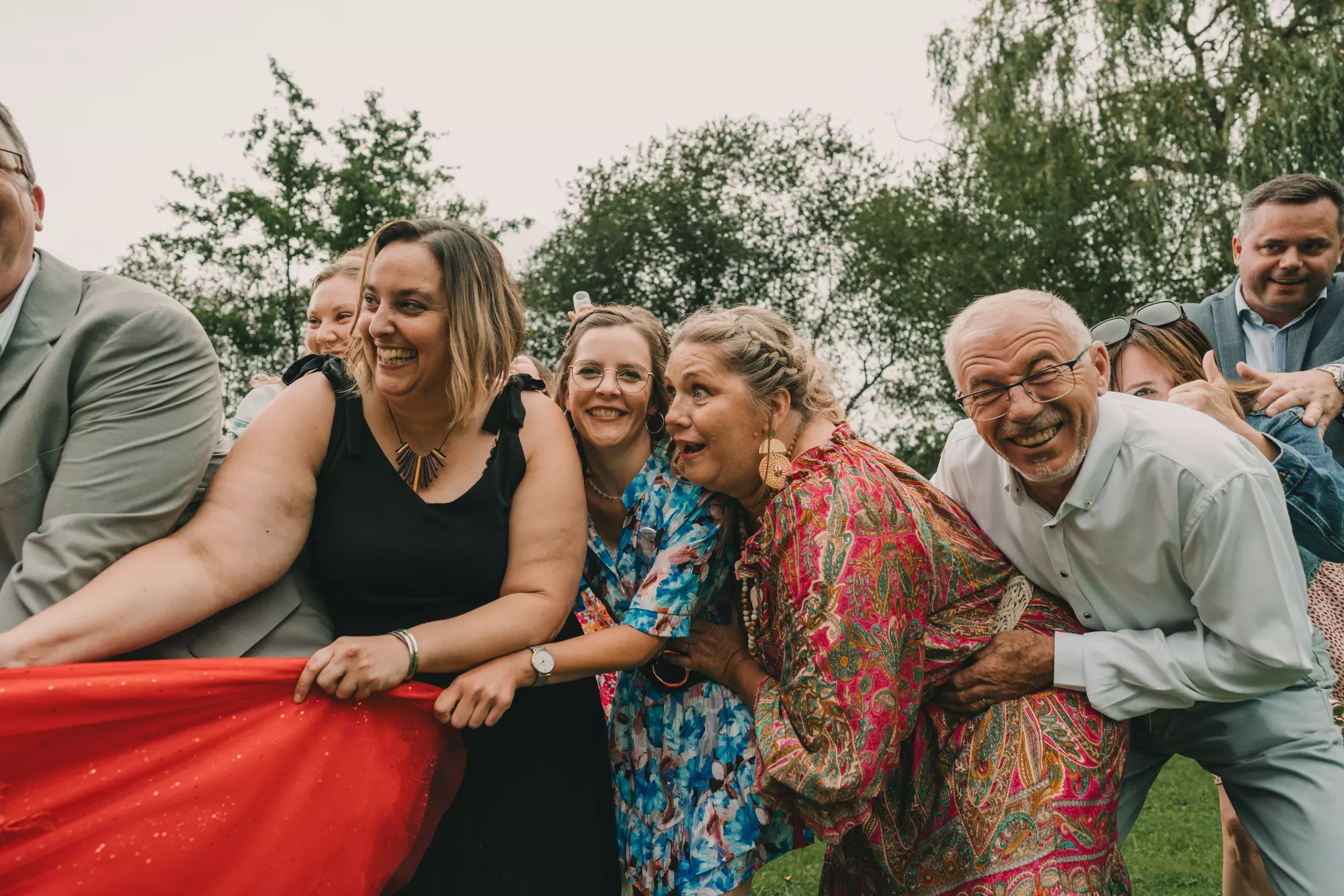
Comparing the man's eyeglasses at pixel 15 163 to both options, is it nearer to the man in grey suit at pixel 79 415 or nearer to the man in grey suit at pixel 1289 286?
the man in grey suit at pixel 79 415

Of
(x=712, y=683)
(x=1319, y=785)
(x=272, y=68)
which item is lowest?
(x=1319, y=785)

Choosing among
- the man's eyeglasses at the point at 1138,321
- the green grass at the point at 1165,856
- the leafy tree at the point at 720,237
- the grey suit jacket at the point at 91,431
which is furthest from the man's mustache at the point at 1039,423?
the leafy tree at the point at 720,237

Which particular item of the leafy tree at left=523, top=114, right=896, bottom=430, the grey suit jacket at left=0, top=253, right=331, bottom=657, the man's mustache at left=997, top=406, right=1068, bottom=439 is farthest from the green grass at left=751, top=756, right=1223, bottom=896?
the leafy tree at left=523, top=114, right=896, bottom=430

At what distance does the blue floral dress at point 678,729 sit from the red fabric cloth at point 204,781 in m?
0.86

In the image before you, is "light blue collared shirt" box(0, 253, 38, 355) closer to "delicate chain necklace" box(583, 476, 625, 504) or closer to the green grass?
"delicate chain necklace" box(583, 476, 625, 504)

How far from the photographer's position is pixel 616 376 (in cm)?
368

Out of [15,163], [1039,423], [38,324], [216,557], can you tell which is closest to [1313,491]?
[1039,423]

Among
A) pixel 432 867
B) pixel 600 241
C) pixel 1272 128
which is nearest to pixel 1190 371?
pixel 432 867

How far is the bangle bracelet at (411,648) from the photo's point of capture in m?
2.80

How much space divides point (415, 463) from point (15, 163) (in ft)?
4.16

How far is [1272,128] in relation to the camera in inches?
623

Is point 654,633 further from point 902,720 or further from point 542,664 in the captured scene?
point 902,720

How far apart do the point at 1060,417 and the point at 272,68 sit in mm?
32157

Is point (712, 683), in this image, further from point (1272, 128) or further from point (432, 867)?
point (1272, 128)
